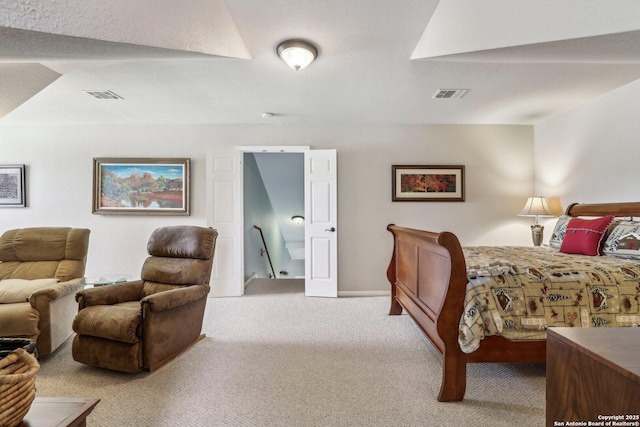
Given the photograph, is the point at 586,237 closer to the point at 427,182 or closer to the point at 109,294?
the point at 427,182

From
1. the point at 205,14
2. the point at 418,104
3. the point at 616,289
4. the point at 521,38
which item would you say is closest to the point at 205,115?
the point at 205,14

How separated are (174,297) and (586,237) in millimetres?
3649

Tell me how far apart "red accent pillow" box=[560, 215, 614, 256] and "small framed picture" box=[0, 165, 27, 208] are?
23.0 ft

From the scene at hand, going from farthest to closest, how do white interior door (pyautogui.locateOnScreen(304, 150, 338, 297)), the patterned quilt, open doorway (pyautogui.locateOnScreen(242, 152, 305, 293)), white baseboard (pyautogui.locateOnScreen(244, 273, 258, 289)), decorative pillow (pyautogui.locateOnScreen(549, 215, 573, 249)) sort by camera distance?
open doorway (pyautogui.locateOnScreen(242, 152, 305, 293)) → white baseboard (pyautogui.locateOnScreen(244, 273, 258, 289)) → white interior door (pyautogui.locateOnScreen(304, 150, 338, 297)) → decorative pillow (pyautogui.locateOnScreen(549, 215, 573, 249)) → the patterned quilt

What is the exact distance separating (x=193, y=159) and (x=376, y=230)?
2954 mm

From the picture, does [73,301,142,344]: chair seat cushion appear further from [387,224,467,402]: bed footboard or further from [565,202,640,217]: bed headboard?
[565,202,640,217]: bed headboard

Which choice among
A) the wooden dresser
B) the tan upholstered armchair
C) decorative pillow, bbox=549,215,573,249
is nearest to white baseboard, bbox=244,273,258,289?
the tan upholstered armchair

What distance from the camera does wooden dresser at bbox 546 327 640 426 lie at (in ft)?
2.20

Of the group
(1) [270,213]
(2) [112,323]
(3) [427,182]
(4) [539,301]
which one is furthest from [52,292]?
(1) [270,213]

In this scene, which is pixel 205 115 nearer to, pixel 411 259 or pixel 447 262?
pixel 411 259

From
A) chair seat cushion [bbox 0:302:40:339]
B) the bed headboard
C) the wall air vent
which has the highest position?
the wall air vent

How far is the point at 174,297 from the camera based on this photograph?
2254 mm

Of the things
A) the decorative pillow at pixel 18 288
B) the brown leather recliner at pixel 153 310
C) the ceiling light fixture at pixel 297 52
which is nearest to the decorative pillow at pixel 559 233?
the ceiling light fixture at pixel 297 52

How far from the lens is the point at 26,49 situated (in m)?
1.69
